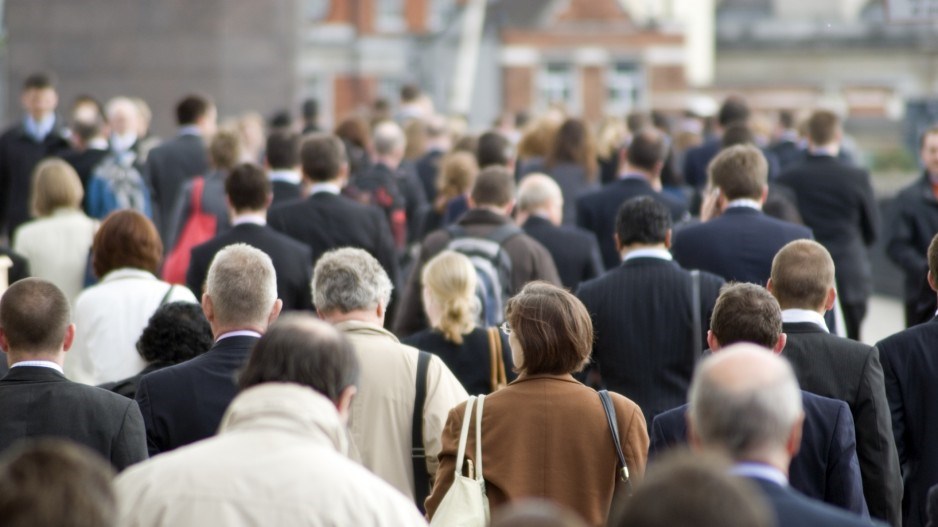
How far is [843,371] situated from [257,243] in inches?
144

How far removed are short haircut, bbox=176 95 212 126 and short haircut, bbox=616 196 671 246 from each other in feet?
20.2

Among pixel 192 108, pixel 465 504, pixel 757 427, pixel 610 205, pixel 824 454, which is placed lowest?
pixel 465 504

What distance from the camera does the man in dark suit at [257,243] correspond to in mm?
8500

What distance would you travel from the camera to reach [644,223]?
7461 millimetres

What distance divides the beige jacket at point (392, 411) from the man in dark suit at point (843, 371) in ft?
4.51

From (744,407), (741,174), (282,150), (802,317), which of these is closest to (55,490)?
(744,407)

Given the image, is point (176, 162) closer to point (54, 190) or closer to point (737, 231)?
point (54, 190)

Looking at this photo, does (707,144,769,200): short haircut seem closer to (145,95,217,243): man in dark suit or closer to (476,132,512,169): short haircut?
(476,132,512,169): short haircut

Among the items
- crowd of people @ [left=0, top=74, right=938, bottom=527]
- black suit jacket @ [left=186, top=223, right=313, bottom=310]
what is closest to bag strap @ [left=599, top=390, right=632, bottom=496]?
crowd of people @ [left=0, top=74, right=938, bottom=527]

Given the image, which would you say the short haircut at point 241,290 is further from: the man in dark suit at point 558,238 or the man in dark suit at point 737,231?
the man in dark suit at point 558,238

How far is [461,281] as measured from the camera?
709 centimetres

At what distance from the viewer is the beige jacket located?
19.5 ft

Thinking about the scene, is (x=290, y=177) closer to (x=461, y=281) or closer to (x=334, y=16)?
(x=461, y=281)

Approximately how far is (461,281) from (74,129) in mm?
7509
